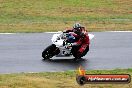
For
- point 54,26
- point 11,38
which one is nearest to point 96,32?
point 54,26

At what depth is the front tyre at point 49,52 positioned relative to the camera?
66.2 feet

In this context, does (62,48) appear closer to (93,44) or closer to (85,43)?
(85,43)

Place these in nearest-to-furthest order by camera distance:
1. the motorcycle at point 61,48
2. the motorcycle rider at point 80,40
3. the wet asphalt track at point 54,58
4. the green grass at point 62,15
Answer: the wet asphalt track at point 54,58, the motorcycle at point 61,48, the motorcycle rider at point 80,40, the green grass at point 62,15

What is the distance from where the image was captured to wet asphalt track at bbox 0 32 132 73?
754 inches

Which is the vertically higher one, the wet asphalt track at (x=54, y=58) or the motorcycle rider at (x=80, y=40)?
the motorcycle rider at (x=80, y=40)

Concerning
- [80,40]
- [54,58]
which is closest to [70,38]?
[80,40]

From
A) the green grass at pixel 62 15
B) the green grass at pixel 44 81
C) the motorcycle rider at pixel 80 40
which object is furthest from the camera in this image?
the green grass at pixel 62 15

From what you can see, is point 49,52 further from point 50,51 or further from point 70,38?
point 70,38

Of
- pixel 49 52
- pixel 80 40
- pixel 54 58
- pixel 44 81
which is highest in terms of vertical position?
pixel 80 40

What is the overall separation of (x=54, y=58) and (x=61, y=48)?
2.26 ft

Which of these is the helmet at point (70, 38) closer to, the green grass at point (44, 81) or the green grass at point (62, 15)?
the green grass at point (44, 81)

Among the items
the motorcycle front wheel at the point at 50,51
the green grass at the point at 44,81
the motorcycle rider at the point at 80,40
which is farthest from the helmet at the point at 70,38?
the green grass at the point at 44,81

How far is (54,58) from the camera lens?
67.3ft

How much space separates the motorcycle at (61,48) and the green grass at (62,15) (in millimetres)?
6635
